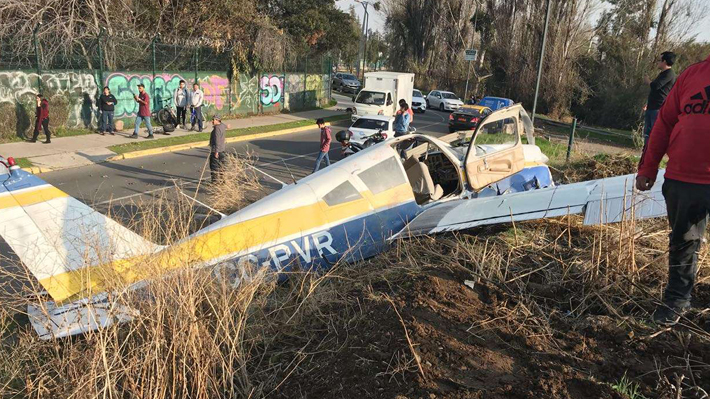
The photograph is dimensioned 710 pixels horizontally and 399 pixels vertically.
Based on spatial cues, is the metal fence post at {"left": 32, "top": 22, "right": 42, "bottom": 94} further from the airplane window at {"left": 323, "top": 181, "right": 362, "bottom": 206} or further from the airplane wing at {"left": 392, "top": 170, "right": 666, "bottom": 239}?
the airplane wing at {"left": 392, "top": 170, "right": 666, "bottom": 239}

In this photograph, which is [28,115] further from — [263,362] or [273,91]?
[263,362]

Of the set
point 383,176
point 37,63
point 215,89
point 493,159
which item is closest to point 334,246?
point 383,176

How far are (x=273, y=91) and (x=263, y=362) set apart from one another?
972 inches

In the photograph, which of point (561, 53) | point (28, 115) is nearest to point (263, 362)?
point (28, 115)

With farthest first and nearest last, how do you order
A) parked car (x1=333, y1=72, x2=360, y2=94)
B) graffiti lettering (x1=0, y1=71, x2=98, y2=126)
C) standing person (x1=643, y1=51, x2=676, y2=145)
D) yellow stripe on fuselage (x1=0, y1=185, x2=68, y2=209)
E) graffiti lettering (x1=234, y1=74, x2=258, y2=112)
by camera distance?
parked car (x1=333, y1=72, x2=360, y2=94) < graffiti lettering (x1=234, y1=74, x2=258, y2=112) < graffiti lettering (x1=0, y1=71, x2=98, y2=126) < standing person (x1=643, y1=51, x2=676, y2=145) < yellow stripe on fuselage (x1=0, y1=185, x2=68, y2=209)

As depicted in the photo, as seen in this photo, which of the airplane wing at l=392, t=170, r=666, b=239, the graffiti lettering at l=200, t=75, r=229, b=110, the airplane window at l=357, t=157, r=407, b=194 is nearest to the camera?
the airplane wing at l=392, t=170, r=666, b=239

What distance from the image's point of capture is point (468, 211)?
545 centimetres

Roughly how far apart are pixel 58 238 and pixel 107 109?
14465mm

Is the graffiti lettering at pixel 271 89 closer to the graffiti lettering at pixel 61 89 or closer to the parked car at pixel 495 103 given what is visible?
the graffiti lettering at pixel 61 89

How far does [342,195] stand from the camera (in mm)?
5395

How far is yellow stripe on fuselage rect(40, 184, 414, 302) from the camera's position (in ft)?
11.5

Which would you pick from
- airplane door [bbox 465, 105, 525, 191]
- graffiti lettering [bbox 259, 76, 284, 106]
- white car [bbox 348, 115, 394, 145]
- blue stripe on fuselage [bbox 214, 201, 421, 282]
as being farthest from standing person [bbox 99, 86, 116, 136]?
blue stripe on fuselage [bbox 214, 201, 421, 282]

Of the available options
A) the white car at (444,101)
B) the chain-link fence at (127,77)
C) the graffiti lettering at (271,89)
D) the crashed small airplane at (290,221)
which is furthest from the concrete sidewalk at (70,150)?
the white car at (444,101)

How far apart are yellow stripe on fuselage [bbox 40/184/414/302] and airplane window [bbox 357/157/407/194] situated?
0.07 m
